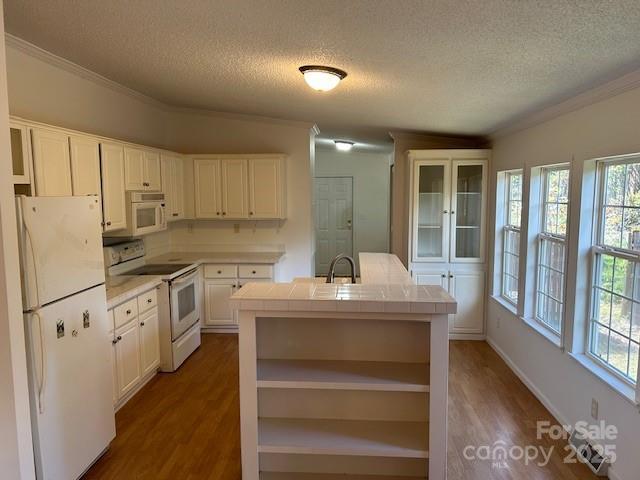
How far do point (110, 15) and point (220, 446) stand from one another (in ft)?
8.60

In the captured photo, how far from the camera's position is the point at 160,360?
4.07 m

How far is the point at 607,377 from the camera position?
264 centimetres

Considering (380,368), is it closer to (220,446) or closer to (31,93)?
(220,446)

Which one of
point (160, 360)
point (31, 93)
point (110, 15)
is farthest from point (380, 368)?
point (31, 93)

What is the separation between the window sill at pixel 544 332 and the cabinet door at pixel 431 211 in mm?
1333

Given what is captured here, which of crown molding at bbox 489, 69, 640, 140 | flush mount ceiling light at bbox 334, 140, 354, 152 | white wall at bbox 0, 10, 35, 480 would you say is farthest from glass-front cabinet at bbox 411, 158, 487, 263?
white wall at bbox 0, 10, 35, 480

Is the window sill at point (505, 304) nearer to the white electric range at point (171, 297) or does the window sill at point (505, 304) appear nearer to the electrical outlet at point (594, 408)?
the electrical outlet at point (594, 408)

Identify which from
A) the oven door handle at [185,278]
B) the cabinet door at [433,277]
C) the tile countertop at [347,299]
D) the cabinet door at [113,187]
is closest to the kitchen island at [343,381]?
the tile countertop at [347,299]

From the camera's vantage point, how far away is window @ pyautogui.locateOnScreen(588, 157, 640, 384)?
8.34 feet

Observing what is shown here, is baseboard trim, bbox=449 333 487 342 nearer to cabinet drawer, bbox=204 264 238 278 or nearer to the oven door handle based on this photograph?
cabinet drawer, bbox=204 264 238 278

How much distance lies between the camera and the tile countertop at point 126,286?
322 centimetres

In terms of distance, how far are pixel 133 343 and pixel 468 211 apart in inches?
144

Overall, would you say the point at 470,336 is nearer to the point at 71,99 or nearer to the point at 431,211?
the point at 431,211

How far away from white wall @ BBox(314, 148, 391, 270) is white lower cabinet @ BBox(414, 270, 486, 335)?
342cm
